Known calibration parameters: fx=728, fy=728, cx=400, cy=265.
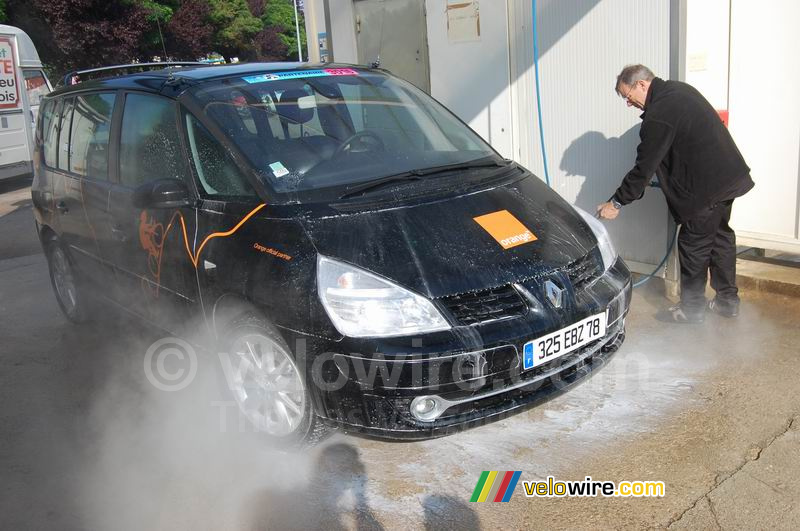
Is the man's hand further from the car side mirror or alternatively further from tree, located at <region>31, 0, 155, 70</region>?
tree, located at <region>31, 0, 155, 70</region>

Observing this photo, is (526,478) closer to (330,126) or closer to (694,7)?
(330,126)

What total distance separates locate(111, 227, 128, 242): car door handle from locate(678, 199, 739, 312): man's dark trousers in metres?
3.50

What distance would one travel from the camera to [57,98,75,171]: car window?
16.7 ft

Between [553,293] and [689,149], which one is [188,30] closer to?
[689,149]

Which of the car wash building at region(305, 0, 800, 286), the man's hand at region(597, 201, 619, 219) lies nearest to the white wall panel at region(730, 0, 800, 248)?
the car wash building at region(305, 0, 800, 286)

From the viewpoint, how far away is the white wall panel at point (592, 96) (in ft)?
17.0

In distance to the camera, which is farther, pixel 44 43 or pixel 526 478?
pixel 44 43

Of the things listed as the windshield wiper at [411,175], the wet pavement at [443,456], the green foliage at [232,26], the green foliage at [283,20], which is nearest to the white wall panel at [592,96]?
the wet pavement at [443,456]

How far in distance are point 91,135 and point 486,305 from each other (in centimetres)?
307

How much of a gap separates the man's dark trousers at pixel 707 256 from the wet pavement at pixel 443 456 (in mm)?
244

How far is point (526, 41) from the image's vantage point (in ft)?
19.7

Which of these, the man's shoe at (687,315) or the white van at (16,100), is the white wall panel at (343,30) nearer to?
the man's shoe at (687,315)

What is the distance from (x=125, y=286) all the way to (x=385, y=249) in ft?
6.90

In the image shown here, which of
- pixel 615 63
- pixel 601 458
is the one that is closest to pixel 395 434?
pixel 601 458
